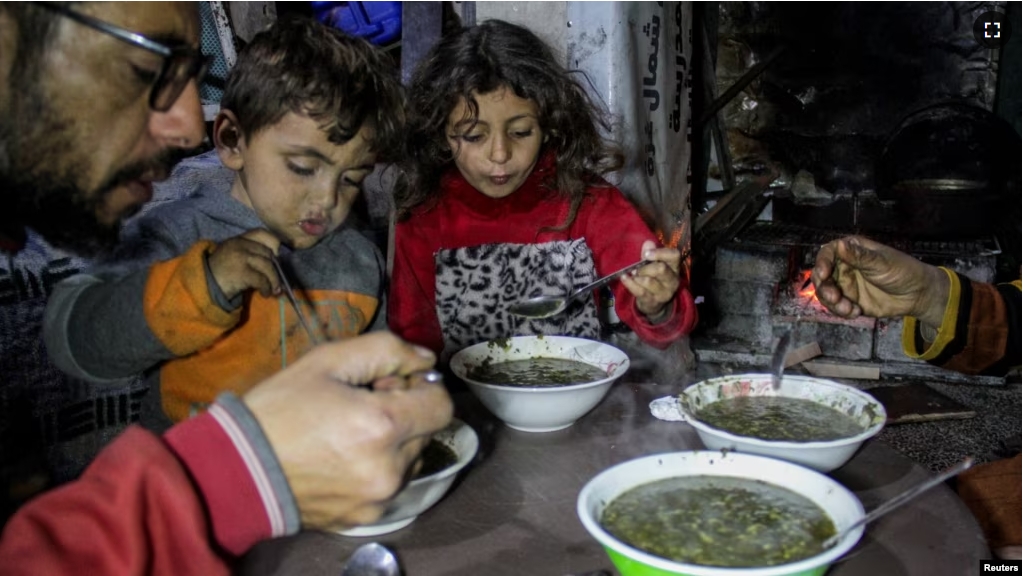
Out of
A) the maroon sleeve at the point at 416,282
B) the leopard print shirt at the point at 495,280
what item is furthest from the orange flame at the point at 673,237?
the maroon sleeve at the point at 416,282

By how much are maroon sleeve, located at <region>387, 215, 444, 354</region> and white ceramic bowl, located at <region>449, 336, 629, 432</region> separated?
0.71 m

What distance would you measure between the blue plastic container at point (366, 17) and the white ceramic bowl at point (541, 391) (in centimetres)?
198

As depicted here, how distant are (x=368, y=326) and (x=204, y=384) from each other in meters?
0.54

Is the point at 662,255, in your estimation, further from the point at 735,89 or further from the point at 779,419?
the point at 735,89

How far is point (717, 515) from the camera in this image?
139cm

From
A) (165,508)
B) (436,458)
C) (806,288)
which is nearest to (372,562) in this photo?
(436,458)

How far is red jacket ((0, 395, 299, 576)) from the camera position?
3.40 ft

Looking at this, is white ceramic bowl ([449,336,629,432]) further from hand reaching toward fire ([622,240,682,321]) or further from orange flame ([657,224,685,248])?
orange flame ([657,224,685,248])

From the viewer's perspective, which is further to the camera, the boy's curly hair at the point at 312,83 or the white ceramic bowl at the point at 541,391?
the boy's curly hair at the point at 312,83

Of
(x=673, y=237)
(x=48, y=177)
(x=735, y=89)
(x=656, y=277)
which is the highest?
(x=735, y=89)

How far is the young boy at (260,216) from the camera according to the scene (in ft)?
6.02

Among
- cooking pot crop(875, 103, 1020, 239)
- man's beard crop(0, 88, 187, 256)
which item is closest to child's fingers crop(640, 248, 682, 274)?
man's beard crop(0, 88, 187, 256)

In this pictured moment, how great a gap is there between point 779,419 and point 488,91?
58.5 inches

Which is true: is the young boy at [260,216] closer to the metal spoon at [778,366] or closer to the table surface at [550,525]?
the table surface at [550,525]
